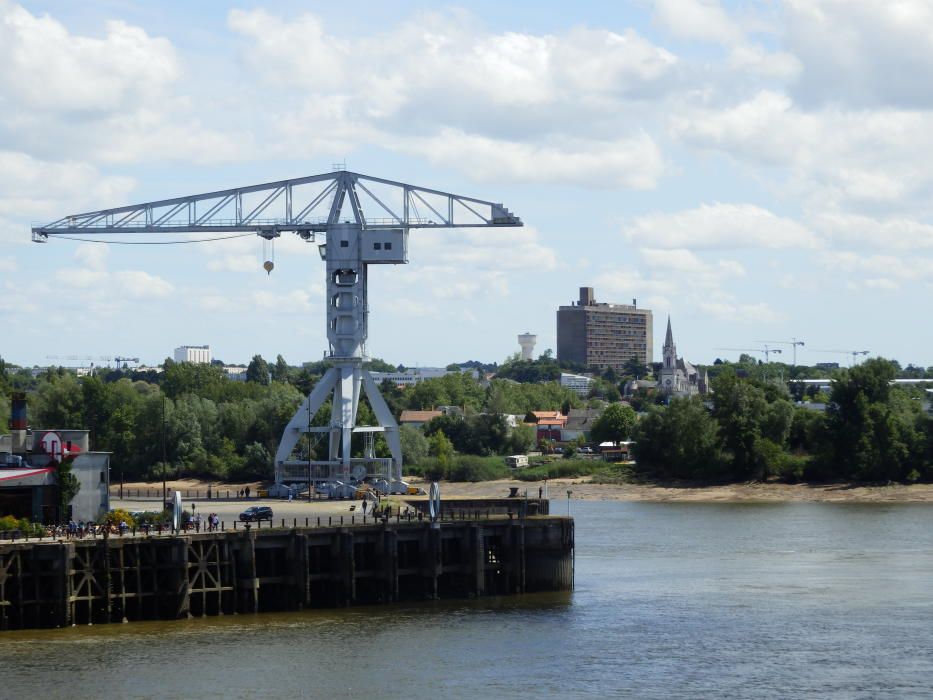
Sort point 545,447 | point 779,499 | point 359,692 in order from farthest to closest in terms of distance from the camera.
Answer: point 545,447, point 779,499, point 359,692

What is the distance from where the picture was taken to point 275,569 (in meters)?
66.6

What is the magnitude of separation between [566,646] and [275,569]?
1312 centimetres

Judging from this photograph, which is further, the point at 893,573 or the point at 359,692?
the point at 893,573

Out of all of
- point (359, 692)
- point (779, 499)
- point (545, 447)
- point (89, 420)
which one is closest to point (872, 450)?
point (779, 499)

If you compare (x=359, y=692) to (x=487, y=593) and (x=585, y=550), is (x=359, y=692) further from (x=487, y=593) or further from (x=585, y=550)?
(x=585, y=550)

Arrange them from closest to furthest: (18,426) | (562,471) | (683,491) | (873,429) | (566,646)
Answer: (566,646) → (18,426) → (873,429) → (683,491) → (562,471)

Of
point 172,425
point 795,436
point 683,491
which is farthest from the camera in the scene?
Result: point 172,425

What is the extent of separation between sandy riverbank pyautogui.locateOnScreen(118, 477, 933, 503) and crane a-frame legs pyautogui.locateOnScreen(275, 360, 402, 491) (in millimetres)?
24445

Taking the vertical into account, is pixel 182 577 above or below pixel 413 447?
below

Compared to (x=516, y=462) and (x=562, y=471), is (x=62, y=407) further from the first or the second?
(x=562, y=471)

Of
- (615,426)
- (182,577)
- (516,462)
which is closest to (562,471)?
(516,462)

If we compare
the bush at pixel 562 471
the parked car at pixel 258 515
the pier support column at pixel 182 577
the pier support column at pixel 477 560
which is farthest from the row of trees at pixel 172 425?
the pier support column at pixel 182 577

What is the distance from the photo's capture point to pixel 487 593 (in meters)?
70.3

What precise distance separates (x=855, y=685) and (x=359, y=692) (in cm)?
1454
